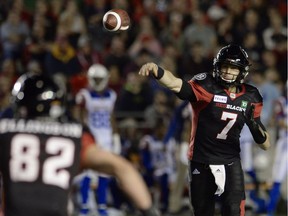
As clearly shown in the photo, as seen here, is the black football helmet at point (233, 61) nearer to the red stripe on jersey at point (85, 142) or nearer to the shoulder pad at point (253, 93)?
the shoulder pad at point (253, 93)

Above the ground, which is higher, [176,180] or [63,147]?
[63,147]

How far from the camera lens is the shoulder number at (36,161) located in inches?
182

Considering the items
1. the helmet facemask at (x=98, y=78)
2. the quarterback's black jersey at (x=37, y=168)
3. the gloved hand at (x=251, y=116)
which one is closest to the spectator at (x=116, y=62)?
the helmet facemask at (x=98, y=78)

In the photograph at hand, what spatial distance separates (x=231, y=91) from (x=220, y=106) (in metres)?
0.16

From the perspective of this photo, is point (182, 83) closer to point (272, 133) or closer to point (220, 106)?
point (220, 106)

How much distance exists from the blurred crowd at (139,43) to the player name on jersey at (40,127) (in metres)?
7.86

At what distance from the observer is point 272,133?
40.9ft

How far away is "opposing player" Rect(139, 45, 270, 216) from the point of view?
7059 mm

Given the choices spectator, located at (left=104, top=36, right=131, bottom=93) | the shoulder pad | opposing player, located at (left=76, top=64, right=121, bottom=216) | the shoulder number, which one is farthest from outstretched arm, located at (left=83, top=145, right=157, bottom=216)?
spectator, located at (left=104, top=36, right=131, bottom=93)

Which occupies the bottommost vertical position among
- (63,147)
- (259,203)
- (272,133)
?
(259,203)

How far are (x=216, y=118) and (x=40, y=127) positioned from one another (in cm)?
260

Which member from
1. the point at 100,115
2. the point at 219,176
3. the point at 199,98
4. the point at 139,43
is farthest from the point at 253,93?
the point at 139,43

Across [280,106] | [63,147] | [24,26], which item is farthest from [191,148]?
[24,26]

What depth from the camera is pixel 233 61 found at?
7.04 m
